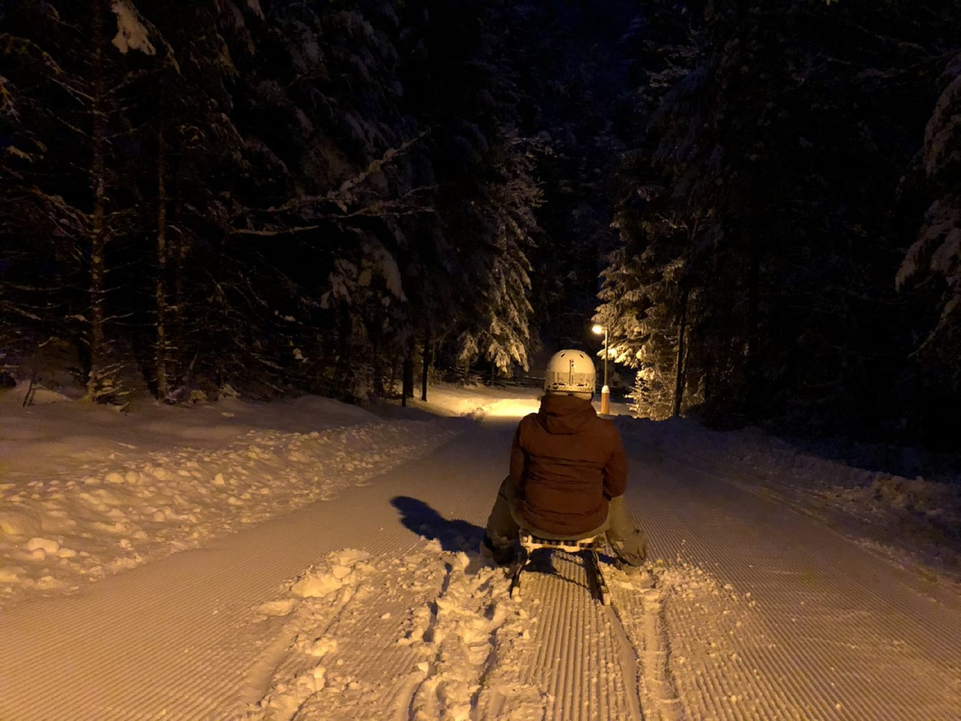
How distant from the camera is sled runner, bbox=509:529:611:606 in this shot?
4398mm

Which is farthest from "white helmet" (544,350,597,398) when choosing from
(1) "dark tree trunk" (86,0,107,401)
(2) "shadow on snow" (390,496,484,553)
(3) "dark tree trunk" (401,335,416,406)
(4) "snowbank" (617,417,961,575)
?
(3) "dark tree trunk" (401,335,416,406)

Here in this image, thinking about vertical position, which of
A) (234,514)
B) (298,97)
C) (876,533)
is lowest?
(234,514)

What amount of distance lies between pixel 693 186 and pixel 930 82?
8945 millimetres

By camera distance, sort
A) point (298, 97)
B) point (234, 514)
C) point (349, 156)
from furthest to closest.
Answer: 1. point (349, 156)
2. point (298, 97)
3. point (234, 514)

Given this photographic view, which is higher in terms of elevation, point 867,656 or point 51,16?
point 51,16

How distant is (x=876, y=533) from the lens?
22.1 feet

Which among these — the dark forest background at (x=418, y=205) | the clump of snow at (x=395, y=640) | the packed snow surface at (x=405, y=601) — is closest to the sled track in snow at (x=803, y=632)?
the packed snow surface at (x=405, y=601)

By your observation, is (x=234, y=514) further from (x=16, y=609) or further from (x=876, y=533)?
(x=876, y=533)

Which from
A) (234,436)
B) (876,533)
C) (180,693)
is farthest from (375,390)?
(180,693)

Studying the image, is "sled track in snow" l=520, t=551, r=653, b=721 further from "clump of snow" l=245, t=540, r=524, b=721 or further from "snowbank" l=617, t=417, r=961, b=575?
"snowbank" l=617, t=417, r=961, b=575

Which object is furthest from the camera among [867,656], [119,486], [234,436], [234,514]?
[234,436]

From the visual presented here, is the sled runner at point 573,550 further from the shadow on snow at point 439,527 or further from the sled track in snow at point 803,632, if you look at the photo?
the shadow on snow at point 439,527

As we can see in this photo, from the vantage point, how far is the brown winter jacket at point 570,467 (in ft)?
14.3

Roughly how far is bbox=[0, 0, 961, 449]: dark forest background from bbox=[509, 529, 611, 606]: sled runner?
20.2 feet
